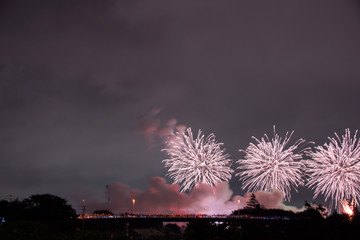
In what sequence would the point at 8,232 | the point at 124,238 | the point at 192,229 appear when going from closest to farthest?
the point at 8,232
the point at 124,238
the point at 192,229

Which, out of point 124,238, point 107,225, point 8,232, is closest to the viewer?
point 8,232

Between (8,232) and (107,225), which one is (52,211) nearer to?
(107,225)

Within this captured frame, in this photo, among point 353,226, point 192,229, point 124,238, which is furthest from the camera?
point 192,229

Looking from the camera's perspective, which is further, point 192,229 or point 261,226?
point 192,229

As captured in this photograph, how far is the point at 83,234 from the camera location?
33188 mm

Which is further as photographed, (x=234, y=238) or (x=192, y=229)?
(x=192, y=229)

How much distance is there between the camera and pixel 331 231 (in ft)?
111

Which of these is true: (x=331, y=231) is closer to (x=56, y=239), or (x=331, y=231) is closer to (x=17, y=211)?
(x=56, y=239)

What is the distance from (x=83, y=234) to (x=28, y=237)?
13.5 feet

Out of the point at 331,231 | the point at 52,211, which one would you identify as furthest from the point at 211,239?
the point at 52,211

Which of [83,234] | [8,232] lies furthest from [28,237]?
[83,234]

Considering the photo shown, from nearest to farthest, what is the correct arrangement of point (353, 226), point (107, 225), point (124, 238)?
1. point (353, 226)
2. point (124, 238)
3. point (107, 225)

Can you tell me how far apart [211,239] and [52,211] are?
109988 millimetres

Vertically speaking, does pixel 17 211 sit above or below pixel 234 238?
above
